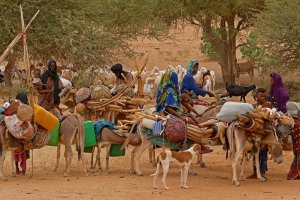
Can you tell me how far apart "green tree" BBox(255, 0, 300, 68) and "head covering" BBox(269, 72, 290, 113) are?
12.5 m

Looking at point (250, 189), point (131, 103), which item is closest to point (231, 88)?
point (131, 103)

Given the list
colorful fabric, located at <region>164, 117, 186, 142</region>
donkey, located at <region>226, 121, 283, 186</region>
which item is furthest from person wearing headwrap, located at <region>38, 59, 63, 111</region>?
donkey, located at <region>226, 121, 283, 186</region>

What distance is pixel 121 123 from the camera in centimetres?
1605

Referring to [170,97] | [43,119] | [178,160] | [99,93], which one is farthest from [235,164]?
[99,93]

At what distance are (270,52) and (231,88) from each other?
8.07 meters

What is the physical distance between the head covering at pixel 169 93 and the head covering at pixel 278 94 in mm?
1825

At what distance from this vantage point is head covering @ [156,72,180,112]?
15203 mm

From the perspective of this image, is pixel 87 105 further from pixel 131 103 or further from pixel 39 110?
pixel 39 110

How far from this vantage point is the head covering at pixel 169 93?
49.9ft

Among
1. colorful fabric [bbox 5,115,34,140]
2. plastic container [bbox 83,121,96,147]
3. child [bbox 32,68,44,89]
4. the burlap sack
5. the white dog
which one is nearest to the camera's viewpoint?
the white dog

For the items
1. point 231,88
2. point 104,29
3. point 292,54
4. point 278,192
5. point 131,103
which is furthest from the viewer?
point 104,29

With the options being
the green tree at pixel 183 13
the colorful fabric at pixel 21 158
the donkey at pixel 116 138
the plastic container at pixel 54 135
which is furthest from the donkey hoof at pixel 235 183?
the green tree at pixel 183 13

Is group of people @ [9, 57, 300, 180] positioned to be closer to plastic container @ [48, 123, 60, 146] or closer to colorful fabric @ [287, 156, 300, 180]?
colorful fabric @ [287, 156, 300, 180]

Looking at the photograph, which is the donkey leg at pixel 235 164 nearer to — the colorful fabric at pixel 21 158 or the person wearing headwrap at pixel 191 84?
the person wearing headwrap at pixel 191 84
